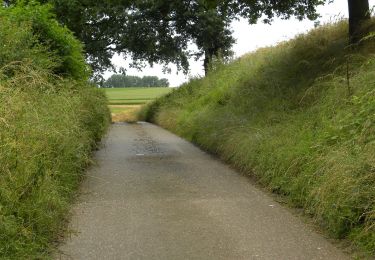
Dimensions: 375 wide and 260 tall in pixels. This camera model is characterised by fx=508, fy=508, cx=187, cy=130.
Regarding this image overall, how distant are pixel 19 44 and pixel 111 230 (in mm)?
4931

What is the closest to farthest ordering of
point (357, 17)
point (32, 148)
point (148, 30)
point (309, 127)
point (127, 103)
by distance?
point (32, 148)
point (309, 127)
point (357, 17)
point (148, 30)
point (127, 103)

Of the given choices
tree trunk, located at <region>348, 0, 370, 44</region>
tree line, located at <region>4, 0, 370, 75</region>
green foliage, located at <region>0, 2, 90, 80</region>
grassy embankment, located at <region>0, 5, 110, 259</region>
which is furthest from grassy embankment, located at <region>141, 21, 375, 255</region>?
tree line, located at <region>4, 0, 370, 75</region>

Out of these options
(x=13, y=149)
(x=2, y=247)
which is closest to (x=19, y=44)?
(x=13, y=149)

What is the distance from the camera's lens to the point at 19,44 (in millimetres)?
9773

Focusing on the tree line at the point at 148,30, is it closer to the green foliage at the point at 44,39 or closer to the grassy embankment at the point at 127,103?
the grassy embankment at the point at 127,103

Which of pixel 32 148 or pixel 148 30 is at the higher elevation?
pixel 148 30

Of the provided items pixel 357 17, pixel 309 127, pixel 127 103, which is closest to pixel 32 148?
pixel 309 127

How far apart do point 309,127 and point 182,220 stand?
352 centimetres

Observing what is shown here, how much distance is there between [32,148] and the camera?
618 centimetres

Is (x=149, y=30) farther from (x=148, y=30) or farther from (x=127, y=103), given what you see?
(x=127, y=103)

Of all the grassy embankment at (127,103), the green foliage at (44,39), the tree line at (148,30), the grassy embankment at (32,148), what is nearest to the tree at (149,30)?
the tree line at (148,30)

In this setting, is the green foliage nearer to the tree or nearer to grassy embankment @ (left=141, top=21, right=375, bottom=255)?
grassy embankment @ (left=141, top=21, right=375, bottom=255)

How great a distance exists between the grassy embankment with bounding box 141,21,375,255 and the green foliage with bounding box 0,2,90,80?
4153mm

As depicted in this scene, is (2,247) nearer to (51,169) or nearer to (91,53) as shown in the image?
(51,169)
